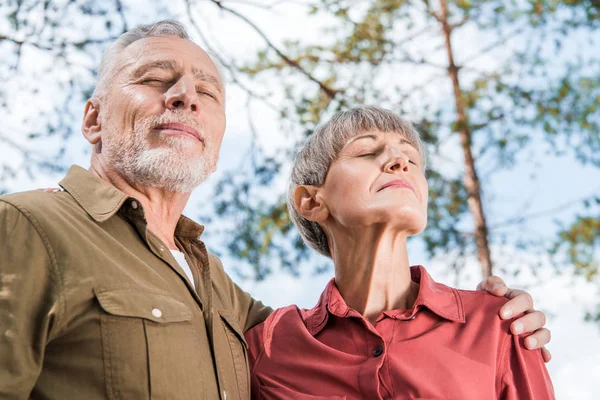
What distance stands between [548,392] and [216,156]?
1625 mm

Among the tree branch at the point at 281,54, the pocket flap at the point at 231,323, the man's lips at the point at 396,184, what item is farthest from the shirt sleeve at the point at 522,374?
the tree branch at the point at 281,54

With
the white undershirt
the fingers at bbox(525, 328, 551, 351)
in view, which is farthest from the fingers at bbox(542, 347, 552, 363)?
the white undershirt

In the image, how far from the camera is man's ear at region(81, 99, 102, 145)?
2.92 m

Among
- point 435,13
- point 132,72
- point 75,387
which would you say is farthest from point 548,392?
point 435,13

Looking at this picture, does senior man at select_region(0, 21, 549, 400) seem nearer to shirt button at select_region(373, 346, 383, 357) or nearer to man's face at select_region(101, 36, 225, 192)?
man's face at select_region(101, 36, 225, 192)

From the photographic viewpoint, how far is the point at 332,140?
2779 mm

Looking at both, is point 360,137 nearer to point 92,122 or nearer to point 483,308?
point 483,308

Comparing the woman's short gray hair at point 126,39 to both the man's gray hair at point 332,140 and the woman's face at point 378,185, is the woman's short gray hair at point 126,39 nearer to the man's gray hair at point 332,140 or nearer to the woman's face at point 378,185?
the man's gray hair at point 332,140

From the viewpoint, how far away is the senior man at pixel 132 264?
1.99 meters

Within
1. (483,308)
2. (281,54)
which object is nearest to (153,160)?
(483,308)

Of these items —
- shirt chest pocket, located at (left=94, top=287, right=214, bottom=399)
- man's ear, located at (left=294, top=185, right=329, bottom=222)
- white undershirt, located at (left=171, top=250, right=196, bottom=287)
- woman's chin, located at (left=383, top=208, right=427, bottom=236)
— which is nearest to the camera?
shirt chest pocket, located at (left=94, top=287, right=214, bottom=399)

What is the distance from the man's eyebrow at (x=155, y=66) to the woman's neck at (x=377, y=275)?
3.48 ft

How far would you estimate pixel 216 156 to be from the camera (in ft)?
9.68

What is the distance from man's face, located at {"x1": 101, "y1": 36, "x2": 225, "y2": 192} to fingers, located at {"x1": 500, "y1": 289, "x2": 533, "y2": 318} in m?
1.32
